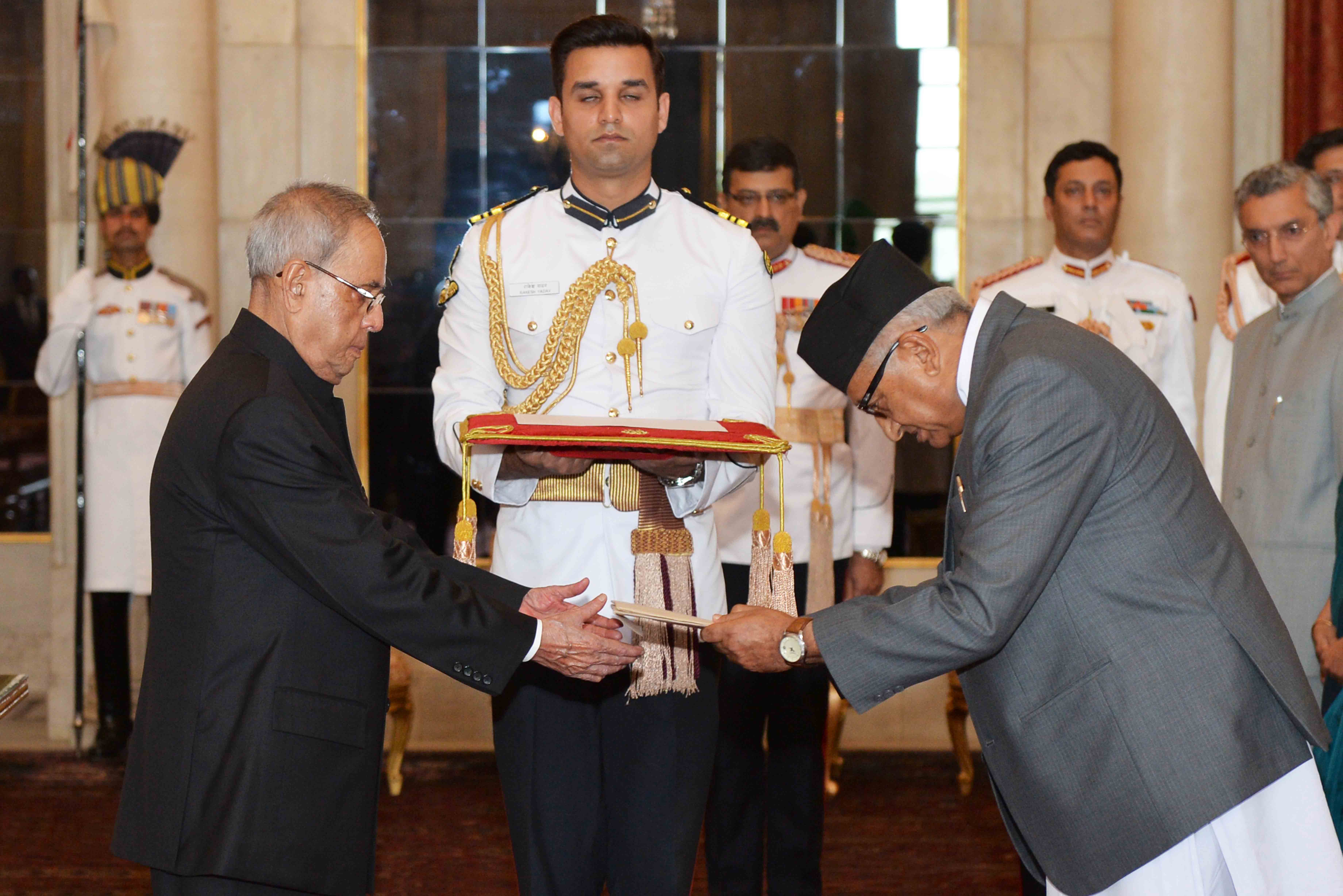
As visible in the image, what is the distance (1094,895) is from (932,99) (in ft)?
13.4

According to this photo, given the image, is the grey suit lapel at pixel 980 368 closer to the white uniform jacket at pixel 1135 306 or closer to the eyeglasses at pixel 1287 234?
the eyeglasses at pixel 1287 234

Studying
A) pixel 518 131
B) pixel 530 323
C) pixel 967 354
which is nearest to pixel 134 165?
pixel 518 131

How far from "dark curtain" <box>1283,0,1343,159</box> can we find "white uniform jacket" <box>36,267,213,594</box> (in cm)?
423

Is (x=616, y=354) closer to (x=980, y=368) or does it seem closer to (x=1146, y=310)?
(x=980, y=368)

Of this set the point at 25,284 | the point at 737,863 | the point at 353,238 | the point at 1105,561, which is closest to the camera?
the point at 1105,561

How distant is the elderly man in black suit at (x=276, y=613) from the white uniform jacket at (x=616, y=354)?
415 mm

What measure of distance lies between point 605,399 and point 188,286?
319cm

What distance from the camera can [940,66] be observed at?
5.60 m

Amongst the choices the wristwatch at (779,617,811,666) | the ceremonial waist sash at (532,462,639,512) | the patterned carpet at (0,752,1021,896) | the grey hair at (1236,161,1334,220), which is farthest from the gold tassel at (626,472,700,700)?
the grey hair at (1236,161,1334,220)

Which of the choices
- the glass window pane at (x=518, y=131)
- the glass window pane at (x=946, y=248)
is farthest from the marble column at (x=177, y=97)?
the glass window pane at (x=946, y=248)

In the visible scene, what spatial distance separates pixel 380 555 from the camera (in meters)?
2.11

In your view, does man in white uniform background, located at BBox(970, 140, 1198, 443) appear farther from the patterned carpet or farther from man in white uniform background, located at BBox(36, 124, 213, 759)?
man in white uniform background, located at BBox(36, 124, 213, 759)

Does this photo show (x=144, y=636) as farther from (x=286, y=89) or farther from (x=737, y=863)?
(x=737, y=863)

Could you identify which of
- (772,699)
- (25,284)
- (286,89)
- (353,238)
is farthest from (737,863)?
(25,284)
